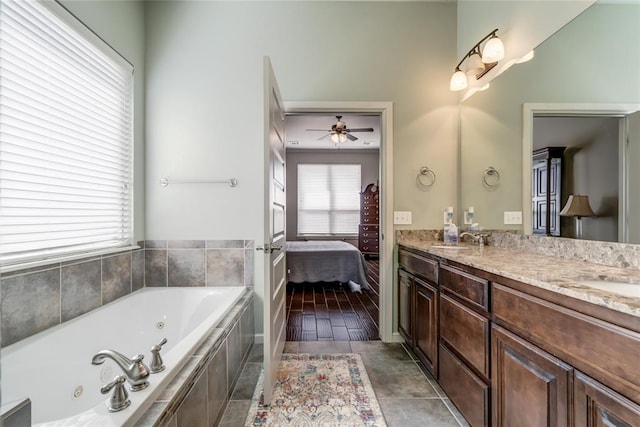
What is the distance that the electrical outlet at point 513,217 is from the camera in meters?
2.04

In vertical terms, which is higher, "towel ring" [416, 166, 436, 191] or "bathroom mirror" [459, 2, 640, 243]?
"bathroom mirror" [459, 2, 640, 243]

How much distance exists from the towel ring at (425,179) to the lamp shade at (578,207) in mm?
1079

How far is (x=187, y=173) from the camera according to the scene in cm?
256

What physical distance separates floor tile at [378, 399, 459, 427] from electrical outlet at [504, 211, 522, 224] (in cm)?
125

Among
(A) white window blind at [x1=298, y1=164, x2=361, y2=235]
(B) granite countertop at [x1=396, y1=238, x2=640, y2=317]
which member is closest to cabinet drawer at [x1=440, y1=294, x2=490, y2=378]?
(B) granite countertop at [x1=396, y1=238, x2=640, y2=317]

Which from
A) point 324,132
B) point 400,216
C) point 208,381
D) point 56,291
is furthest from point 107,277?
point 324,132

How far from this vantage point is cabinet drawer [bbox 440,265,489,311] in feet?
4.66

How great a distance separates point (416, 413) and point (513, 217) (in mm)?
1401

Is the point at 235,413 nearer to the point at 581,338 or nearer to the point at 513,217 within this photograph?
the point at 581,338

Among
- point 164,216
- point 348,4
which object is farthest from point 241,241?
point 348,4

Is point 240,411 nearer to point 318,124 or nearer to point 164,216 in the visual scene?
point 164,216

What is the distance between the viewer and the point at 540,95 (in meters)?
1.88

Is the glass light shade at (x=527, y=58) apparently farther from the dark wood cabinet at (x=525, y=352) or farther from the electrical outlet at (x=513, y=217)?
the dark wood cabinet at (x=525, y=352)

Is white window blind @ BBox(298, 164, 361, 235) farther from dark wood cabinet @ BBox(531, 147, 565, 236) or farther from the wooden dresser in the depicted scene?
dark wood cabinet @ BBox(531, 147, 565, 236)
